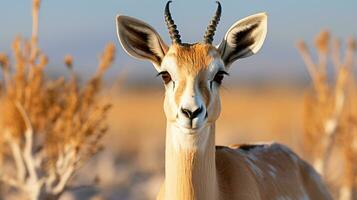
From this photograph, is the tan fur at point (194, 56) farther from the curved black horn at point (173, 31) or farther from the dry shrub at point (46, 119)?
the dry shrub at point (46, 119)

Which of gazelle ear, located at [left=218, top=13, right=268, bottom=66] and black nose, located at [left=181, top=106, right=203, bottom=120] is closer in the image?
black nose, located at [left=181, top=106, right=203, bottom=120]

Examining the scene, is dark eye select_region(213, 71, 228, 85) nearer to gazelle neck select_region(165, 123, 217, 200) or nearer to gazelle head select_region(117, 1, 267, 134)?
gazelle head select_region(117, 1, 267, 134)

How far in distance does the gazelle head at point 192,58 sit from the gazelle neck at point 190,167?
17 centimetres

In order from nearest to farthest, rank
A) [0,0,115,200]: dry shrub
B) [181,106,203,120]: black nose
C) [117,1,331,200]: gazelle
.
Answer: [181,106,203,120]: black nose < [117,1,331,200]: gazelle < [0,0,115,200]: dry shrub

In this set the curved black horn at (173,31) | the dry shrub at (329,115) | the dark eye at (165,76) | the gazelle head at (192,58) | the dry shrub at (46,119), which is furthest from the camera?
the dry shrub at (329,115)

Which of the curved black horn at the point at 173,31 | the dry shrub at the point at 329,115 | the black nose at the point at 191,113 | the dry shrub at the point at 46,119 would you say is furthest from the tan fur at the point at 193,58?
the dry shrub at the point at 329,115

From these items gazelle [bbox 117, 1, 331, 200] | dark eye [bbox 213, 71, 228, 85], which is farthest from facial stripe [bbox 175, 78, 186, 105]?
dark eye [bbox 213, 71, 228, 85]

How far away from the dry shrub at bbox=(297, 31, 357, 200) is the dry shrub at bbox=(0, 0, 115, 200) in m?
3.93

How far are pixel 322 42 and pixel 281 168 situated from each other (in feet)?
16.0

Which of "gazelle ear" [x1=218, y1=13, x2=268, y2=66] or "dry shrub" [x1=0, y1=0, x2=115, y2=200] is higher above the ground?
"gazelle ear" [x1=218, y1=13, x2=268, y2=66]

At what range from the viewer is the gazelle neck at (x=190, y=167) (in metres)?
7.12

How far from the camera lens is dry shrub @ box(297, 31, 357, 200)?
44.4 ft

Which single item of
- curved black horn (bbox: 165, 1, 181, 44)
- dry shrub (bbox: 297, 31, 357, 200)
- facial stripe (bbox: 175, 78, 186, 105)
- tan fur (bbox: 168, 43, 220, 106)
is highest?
curved black horn (bbox: 165, 1, 181, 44)

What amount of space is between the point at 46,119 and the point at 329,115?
4519mm
